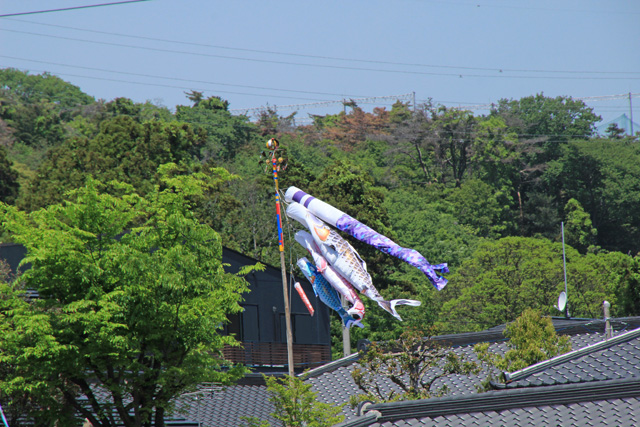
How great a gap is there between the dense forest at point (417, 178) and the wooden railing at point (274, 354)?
34.7 feet

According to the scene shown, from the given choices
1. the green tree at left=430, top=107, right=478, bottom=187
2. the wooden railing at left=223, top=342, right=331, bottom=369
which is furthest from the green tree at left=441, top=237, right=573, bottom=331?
the green tree at left=430, top=107, right=478, bottom=187

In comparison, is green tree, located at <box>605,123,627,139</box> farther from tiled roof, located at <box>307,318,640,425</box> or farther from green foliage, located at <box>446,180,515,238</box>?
tiled roof, located at <box>307,318,640,425</box>

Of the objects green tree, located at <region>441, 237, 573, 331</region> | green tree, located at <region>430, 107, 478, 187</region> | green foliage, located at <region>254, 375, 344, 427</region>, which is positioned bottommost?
green foliage, located at <region>254, 375, 344, 427</region>

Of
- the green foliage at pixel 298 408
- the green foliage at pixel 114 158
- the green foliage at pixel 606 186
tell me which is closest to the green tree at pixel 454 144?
the green foliage at pixel 606 186

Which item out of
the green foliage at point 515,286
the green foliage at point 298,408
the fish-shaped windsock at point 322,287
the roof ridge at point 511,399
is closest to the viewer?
the roof ridge at point 511,399

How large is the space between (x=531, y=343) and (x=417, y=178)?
172 feet

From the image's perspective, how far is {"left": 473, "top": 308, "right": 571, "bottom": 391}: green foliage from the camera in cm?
1478

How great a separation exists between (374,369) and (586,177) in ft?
193

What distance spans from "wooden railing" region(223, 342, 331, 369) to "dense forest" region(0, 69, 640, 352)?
10.6 meters

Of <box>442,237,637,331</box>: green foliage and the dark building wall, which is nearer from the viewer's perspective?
the dark building wall

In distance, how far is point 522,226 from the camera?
66.1 metres

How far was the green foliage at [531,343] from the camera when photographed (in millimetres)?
14781

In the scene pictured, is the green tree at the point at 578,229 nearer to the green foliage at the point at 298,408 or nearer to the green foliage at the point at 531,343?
the green foliage at the point at 531,343

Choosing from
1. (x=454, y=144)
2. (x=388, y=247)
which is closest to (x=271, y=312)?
(x=388, y=247)
